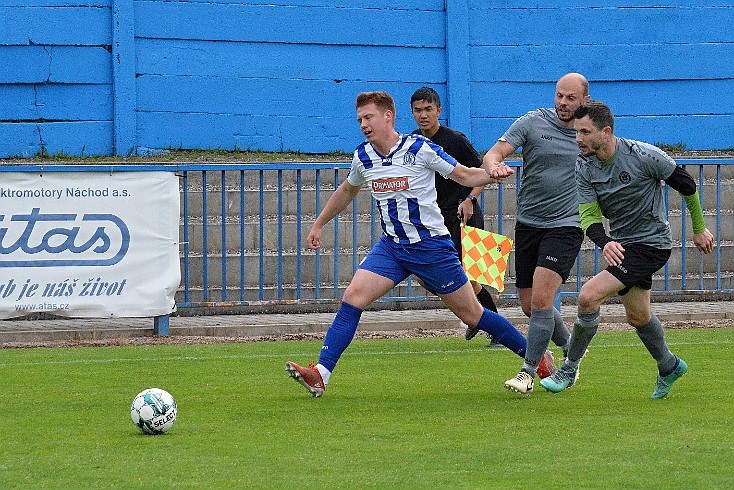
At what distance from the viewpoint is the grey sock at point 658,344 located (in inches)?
330

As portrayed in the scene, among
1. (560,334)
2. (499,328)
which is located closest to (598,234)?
(499,328)

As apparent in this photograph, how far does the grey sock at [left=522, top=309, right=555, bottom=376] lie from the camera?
8703mm

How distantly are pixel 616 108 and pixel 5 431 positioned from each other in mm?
12056

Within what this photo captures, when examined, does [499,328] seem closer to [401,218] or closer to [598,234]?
[401,218]

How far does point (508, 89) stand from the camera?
17.5 metres

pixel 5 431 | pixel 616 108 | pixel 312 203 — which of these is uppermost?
pixel 616 108

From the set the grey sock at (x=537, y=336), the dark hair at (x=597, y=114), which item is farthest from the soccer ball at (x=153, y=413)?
the dark hair at (x=597, y=114)

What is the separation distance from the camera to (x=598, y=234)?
802 cm

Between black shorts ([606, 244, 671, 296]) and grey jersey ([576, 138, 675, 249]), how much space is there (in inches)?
1.7

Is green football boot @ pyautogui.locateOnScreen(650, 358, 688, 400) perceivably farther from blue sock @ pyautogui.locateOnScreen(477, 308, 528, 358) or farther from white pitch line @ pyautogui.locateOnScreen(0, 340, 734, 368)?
white pitch line @ pyautogui.locateOnScreen(0, 340, 734, 368)

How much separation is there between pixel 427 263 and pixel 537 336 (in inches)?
33.1

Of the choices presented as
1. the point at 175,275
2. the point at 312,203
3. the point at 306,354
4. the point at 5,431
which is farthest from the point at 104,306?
the point at 5,431

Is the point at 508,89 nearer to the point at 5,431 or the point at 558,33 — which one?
the point at 558,33

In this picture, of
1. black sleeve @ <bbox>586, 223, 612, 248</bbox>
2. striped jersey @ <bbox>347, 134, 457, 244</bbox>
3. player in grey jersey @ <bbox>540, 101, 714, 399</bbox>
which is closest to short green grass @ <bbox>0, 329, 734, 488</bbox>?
player in grey jersey @ <bbox>540, 101, 714, 399</bbox>
